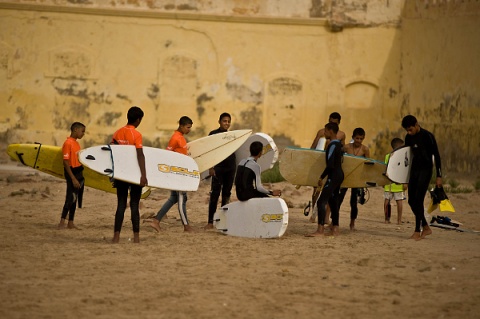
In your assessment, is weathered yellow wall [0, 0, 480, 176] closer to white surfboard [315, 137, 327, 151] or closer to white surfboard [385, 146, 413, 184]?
white surfboard [315, 137, 327, 151]

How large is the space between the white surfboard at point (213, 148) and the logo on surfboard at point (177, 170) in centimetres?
72

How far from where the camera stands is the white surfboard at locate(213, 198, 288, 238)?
1305cm

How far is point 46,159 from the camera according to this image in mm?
14633

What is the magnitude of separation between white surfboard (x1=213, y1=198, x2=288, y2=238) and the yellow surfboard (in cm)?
156

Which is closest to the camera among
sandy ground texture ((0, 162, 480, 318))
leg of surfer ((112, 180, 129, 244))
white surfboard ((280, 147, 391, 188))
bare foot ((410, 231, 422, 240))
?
sandy ground texture ((0, 162, 480, 318))

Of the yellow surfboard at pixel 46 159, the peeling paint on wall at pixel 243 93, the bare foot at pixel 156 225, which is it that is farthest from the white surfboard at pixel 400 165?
the peeling paint on wall at pixel 243 93

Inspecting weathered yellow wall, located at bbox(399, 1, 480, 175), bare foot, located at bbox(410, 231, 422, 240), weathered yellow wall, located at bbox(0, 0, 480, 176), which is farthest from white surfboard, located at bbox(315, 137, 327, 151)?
weathered yellow wall, located at bbox(0, 0, 480, 176)

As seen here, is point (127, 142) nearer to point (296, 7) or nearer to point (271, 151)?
point (271, 151)

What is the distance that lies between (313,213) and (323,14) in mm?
12747

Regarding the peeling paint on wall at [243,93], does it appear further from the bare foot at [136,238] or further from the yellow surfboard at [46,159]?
the bare foot at [136,238]

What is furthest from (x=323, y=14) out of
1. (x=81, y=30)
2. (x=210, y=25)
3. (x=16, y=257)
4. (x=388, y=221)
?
(x=16, y=257)

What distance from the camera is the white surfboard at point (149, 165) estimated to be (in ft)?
40.4

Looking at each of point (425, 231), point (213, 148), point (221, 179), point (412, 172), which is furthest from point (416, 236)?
point (213, 148)

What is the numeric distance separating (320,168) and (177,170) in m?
2.02
